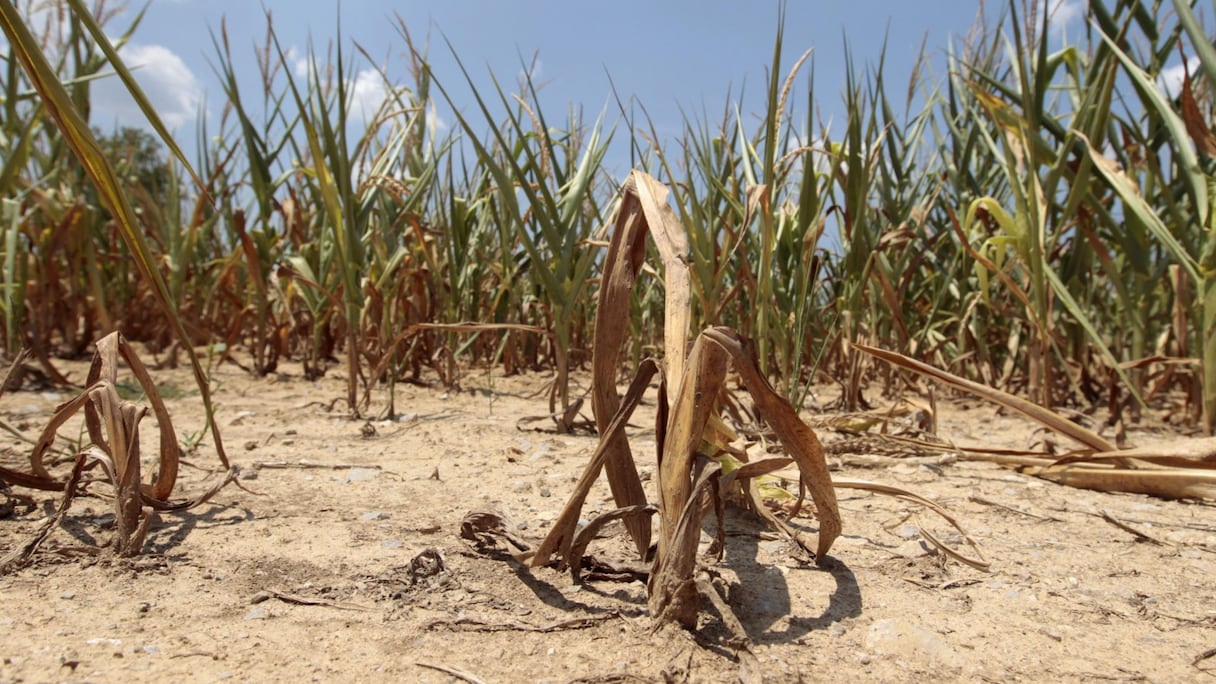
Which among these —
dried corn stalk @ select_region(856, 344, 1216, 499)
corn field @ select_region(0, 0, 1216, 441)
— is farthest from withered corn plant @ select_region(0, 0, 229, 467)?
dried corn stalk @ select_region(856, 344, 1216, 499)

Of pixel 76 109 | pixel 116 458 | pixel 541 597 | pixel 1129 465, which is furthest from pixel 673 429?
pixel 1129 465

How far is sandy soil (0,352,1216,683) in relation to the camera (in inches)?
26.8

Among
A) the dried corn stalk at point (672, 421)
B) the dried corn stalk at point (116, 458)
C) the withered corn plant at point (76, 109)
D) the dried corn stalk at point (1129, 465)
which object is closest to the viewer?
the withered corn plant at point (76, 109)

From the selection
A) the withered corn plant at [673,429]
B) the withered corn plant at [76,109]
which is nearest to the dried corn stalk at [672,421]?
the withered corn plant at [673,429]

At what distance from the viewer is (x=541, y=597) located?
824 mm

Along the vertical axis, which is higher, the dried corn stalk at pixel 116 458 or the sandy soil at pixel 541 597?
the dried corn stalk at pixel 116 458

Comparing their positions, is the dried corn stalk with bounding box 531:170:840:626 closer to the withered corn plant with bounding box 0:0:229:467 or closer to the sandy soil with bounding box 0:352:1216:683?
the sandy soil with bounding box 0:352:1216:683

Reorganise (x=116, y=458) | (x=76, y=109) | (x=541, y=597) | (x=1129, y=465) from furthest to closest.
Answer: (x=1129, y=465) → (x=116, y=458) → (x=541, y=597) → (x=76, y=109)

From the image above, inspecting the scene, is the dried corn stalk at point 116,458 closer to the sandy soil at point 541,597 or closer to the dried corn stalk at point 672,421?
the sandy soil at point 541,597

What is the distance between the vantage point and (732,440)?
0.90 m

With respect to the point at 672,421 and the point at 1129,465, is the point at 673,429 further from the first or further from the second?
the point at 1129,465

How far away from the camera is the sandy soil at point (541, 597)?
681mm

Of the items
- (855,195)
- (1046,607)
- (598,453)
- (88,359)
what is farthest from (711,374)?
(88,359)

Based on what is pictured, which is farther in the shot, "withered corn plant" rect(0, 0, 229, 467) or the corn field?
the corn field
